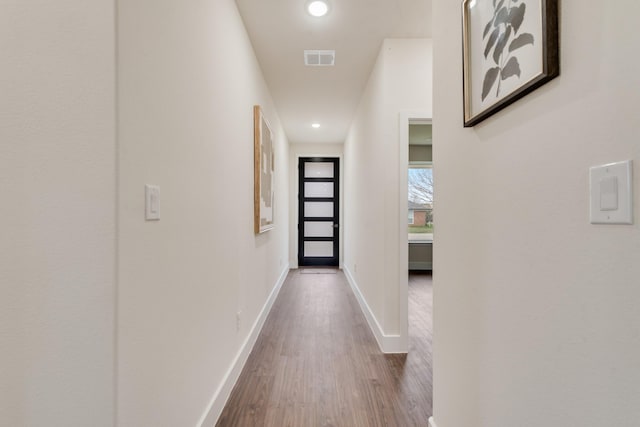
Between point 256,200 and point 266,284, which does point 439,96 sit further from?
point 266,284

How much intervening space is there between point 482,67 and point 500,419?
3.79 feet

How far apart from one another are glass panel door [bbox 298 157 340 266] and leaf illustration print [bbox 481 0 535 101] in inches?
211

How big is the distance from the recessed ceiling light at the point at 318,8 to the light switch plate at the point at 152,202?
1819 mm

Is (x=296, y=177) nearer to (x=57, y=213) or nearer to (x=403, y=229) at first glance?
(x=403, y=229)

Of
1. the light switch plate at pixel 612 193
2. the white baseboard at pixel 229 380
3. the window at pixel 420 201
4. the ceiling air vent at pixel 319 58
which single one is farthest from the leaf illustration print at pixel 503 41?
the window at pixel 420 201

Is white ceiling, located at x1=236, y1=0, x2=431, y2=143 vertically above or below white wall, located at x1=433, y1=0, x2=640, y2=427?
above

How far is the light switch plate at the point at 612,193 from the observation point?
548 mm

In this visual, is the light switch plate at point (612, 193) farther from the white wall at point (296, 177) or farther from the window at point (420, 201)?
the white wall at point (296, 177)

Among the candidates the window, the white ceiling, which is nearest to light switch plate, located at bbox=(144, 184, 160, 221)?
the white ceiling

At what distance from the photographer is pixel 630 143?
548 mm

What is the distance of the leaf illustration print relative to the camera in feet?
2.69

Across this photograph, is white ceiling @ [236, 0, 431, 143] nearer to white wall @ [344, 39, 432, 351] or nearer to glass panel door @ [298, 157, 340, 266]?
white wall @ [344, 39, 432, 351]

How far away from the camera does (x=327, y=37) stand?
2.53 metres

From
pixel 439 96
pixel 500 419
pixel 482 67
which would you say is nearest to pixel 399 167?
pixel 439 96
